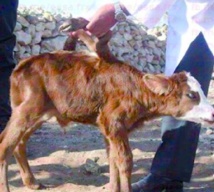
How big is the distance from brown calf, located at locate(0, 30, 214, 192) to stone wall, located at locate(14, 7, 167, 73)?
→ 6234mm

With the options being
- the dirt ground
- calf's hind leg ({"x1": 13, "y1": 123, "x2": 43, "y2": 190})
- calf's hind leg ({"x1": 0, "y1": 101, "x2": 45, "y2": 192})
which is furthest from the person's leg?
calf's hind leg ({"x1": 0, "y1": 101, "x2": 45, "y2": 192})

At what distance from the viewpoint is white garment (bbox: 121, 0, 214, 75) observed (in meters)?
3.50

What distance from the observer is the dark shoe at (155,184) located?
4383 mm

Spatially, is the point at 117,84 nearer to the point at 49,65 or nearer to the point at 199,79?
the point at 49,65

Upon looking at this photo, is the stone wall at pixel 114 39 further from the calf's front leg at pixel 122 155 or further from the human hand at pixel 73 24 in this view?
the calf's front leg at pixel 122 155

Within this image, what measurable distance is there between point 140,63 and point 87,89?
997 cm

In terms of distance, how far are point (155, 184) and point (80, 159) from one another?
103 centimetres

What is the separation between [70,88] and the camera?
147 inches

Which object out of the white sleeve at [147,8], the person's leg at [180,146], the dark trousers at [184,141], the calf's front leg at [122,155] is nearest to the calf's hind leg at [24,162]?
the calf's front leg at [122,155]

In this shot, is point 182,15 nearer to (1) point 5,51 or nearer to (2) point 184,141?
(2) point 184,141

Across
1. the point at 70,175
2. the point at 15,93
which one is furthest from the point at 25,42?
the point at 15,93

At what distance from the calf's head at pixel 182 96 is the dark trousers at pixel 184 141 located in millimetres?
437

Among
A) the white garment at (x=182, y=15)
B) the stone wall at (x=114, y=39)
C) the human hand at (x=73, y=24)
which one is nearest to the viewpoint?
the white garment at (x=182, y=15)

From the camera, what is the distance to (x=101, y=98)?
3670mm
